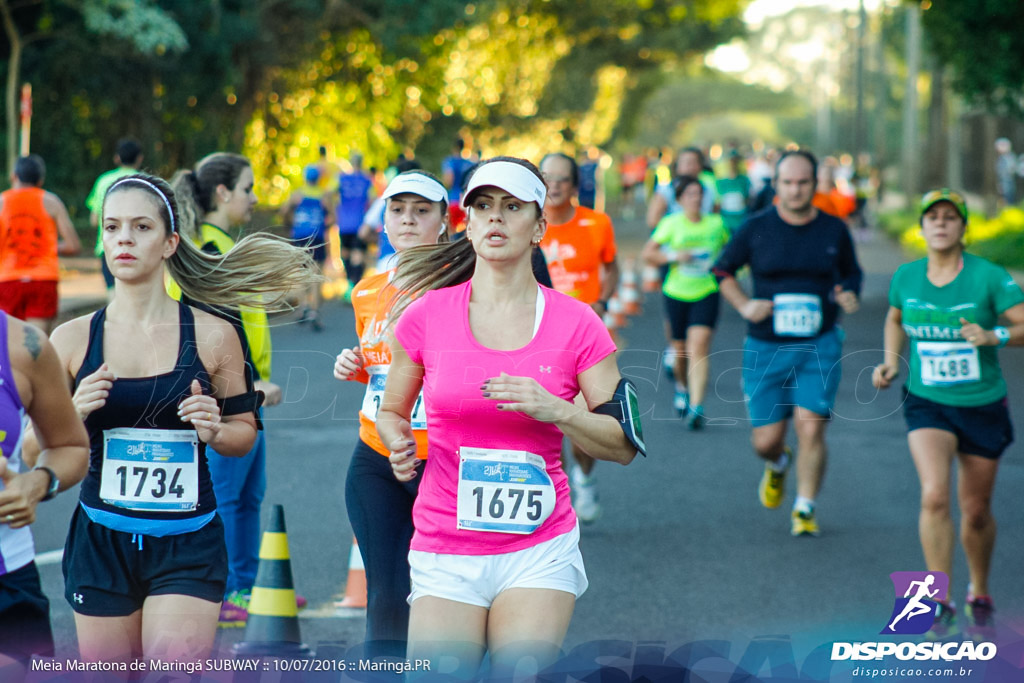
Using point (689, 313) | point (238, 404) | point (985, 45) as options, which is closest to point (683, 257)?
point (689, 313)

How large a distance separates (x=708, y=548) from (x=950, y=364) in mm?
1808

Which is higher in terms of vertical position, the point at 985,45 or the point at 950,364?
the point at 985,45

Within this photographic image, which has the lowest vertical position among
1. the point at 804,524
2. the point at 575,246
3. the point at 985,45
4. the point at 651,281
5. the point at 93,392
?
the point at 804,524

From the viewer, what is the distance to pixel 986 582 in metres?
5.99

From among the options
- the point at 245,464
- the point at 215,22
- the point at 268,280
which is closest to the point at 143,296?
the point at 268,280

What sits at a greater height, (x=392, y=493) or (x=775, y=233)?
(x=775, y=233)

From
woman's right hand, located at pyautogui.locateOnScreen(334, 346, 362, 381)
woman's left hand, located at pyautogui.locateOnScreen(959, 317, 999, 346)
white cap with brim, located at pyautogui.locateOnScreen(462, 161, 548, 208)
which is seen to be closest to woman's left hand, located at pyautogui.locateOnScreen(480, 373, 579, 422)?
white cap with brim, located at pyautogui.locateOnScreen(462, 161, 548, 208)

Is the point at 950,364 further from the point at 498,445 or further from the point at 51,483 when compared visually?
the point at 51,483

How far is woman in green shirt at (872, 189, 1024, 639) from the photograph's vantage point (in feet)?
19.1

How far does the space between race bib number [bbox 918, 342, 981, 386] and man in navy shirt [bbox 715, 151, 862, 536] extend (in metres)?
1.37

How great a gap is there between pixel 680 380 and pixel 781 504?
2.96 metres

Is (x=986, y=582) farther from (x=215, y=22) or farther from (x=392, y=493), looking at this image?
(x=215, y=22)

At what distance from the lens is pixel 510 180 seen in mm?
3674

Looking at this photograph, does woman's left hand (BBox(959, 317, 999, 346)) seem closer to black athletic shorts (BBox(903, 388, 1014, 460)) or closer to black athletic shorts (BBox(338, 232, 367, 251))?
black athletic shorts (BBox(903, 388, 1014, 460))
